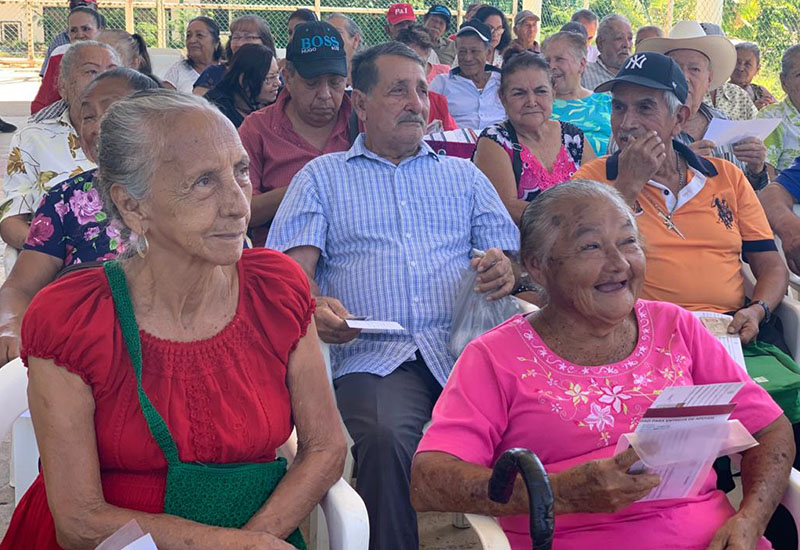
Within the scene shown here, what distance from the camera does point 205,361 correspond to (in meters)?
2.06

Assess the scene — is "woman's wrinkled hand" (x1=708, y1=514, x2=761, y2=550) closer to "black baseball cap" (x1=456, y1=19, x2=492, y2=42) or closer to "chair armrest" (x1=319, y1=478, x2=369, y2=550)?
"chair armrest" (x1=319, y1=478, x2=369, y2=550)

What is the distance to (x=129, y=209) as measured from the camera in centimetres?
203

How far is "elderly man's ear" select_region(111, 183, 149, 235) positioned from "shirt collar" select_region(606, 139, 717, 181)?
77.2 inches

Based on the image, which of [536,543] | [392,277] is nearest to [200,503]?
[536,543]

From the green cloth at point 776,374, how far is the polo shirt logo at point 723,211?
0.48 metres

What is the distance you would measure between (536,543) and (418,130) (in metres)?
2.27

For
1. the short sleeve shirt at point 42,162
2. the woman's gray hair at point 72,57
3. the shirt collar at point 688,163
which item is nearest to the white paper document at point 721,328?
the shirt collar at point 688,163

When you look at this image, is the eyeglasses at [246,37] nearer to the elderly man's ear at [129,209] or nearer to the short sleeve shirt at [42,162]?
the short sleeve shirt at [42,162]

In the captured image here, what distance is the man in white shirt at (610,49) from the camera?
8023 millimetres

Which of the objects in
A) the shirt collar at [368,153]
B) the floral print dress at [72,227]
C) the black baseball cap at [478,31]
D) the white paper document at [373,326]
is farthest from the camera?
the black baseball cap at [478,31]

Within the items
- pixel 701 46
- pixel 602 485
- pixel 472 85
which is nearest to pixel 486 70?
pixel 472 85

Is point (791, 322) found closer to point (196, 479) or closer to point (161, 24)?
point (196, 479)

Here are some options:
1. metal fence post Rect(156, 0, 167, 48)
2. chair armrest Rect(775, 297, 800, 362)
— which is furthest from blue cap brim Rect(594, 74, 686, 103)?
metal fence post Rect(156, 0, 167, 48)

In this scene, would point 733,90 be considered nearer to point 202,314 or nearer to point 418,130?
point 418,130
